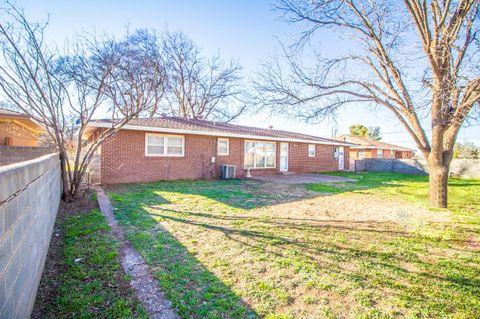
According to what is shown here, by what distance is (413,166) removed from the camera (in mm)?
21547

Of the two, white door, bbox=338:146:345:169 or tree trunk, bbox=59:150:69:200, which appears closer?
tree trunk, bbox=59:150:69:200

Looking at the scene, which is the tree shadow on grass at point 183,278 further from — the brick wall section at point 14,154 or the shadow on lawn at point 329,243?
the brick wall section at point 14,154

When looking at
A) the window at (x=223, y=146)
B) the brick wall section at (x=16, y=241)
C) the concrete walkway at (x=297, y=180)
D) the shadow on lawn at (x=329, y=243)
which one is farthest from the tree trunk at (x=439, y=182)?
the window at (x=223, y=146)

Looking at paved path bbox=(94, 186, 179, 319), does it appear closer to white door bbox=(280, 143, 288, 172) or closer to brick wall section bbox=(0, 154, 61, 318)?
brick wall section bbox=(0, 154, 61, 318)

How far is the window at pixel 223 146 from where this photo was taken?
14055 mm

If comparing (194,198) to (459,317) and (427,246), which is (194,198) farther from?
(459,317)

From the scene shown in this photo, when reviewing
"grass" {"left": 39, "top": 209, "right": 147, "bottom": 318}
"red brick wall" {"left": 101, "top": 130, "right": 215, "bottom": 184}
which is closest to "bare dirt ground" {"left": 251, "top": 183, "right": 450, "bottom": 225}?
"grass" {"left": 39, "top": 209, "right": 147, "bottom": 318}

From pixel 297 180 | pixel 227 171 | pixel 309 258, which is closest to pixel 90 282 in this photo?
pixel 309 258

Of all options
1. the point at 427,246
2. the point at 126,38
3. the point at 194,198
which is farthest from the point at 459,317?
the point at 126,38

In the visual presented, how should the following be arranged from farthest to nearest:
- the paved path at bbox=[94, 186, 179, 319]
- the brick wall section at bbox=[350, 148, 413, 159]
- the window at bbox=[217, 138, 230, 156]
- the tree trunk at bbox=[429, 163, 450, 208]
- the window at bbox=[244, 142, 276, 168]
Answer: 1. the brick wall section at bbox=[350, 148, 413, 159]
2. the window at bbox=[244, 142, 276, 168]
3. the window at bbox=[217, 138, 230, 156]
4. the tree trunk at bbox=[429, 163, 450, 208]
5. the paved path at bbox=[94, 186, 179, 319]

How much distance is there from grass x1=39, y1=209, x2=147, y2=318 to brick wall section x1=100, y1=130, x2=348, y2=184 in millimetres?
6625

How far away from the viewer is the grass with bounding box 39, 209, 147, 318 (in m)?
2.41

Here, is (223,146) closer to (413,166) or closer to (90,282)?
(90,282)

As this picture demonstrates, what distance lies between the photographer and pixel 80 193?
25.5 feet
